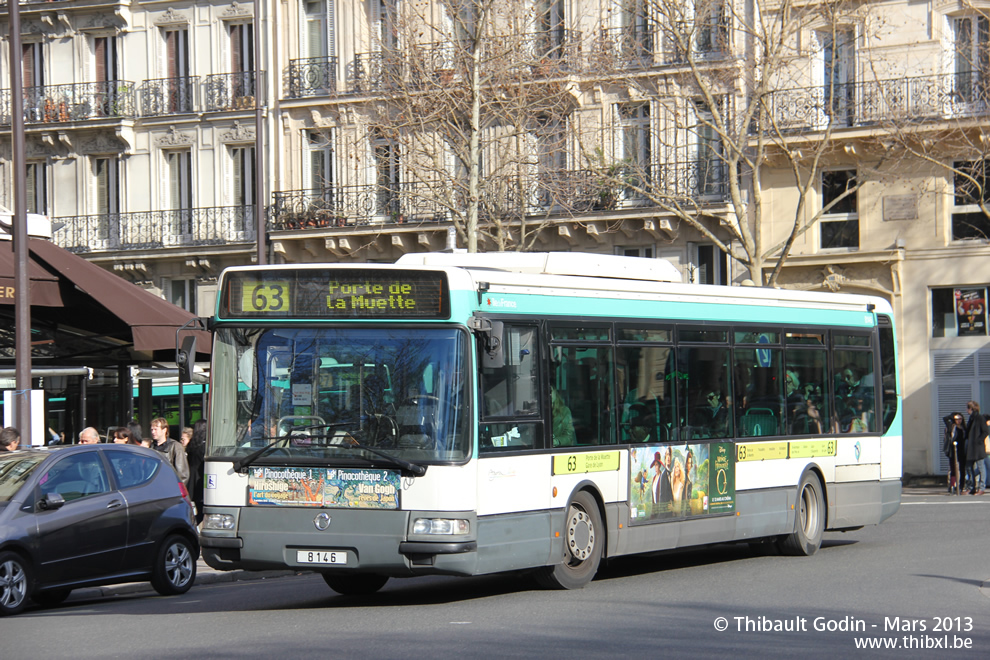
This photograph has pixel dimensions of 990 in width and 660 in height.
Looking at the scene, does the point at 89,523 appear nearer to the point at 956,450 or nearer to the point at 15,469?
the point at 15,469

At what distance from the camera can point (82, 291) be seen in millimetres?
18688

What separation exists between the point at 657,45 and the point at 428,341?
23.1 meters

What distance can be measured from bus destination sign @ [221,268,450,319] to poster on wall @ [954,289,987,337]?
23103mm

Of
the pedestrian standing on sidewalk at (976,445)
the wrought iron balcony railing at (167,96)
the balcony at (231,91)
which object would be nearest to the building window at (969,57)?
the pedestrian standing on sidewalk at (976,445)

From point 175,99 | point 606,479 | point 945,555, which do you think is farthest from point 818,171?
point 606,479

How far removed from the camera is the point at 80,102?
124 ft

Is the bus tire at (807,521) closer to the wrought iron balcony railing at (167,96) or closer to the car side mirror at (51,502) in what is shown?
the car side mirror at (51,502)

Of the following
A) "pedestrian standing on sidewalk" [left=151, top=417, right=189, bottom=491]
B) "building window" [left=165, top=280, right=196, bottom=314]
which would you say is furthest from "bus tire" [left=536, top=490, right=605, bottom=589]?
"building window" [left=165, top=280, right=196, bottom=314]

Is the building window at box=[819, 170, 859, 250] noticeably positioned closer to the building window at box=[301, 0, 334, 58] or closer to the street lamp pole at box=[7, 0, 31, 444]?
the building window at box=[301, 0, 334, 58]

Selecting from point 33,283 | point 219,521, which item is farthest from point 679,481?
point 33,283

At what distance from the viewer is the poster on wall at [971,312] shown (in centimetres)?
3156

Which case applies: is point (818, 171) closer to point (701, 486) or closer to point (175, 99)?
point (175, 99)

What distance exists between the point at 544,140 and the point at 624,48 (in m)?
4.08

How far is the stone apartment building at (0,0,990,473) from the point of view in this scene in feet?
86.9
